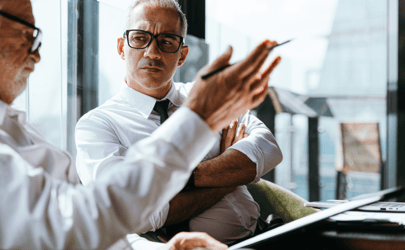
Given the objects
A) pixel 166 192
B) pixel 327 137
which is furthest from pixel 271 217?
pixel 327 137

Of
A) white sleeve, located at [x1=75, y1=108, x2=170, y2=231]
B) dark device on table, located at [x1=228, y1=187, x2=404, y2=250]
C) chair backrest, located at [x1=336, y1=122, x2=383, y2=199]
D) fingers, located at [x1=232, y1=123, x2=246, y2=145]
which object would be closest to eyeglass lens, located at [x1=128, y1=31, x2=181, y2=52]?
white sleeve, located at [x1=75, y1=108, x2=170, y2=231]

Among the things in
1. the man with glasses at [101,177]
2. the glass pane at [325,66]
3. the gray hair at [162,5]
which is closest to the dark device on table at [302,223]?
the man with glasses at [101,177]

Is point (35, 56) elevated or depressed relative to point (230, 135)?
elevated

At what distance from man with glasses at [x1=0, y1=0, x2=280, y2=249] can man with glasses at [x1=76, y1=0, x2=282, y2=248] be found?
64 cm

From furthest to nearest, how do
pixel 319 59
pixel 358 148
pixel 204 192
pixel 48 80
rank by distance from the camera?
pixel 319 59 < pixel 358 148 < pixel 48 80 < pixel 204 192

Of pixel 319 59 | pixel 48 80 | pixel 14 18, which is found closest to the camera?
pixel 14 18

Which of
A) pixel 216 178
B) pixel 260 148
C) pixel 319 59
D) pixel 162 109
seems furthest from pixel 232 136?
pixel 319 59

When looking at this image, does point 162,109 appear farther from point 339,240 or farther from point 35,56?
point 339,240

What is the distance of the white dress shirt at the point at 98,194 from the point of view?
1.54ft

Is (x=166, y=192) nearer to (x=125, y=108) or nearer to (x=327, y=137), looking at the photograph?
(x=125, y=108)

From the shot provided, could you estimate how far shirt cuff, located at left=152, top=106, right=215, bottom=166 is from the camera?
0.55 m

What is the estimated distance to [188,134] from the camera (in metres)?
0.55

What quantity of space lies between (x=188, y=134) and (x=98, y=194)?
0.60ft

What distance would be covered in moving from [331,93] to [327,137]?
1.35 meters
